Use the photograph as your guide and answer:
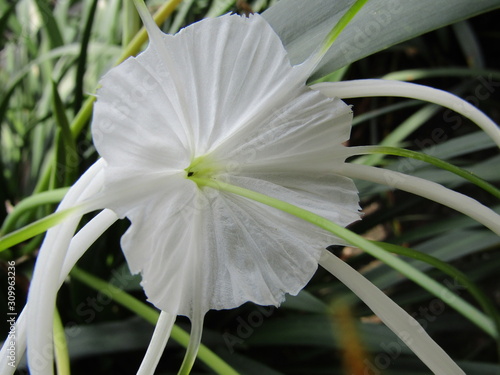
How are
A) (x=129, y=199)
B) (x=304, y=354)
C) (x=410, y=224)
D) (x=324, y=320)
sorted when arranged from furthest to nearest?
1. (x=410, y=224)
2. (x=304, y=354)
3. (x=324, y=320)
4. (x=129, y=199)

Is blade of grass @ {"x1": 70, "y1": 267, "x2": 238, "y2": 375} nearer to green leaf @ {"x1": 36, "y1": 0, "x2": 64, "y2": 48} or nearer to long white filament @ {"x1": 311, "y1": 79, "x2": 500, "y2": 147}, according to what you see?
long white filament @ {"x1": 311, "y1": 79, "x2": 500, "y2": 147}

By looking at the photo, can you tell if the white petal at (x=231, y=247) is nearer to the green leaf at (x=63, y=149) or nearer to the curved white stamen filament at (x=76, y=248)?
the curved white stamen filament at (x=76, y=248)

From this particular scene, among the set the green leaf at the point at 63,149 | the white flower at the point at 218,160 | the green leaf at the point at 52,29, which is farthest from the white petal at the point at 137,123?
the green leaf at the point at 52,29

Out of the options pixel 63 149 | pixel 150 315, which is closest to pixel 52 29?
pixel 63 149

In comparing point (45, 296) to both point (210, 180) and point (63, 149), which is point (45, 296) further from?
point (63, 149)

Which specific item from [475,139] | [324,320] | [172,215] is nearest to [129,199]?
[172,215]

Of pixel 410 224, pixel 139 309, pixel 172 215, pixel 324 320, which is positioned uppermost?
pixel 172 215

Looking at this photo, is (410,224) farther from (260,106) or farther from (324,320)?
(260,106)
